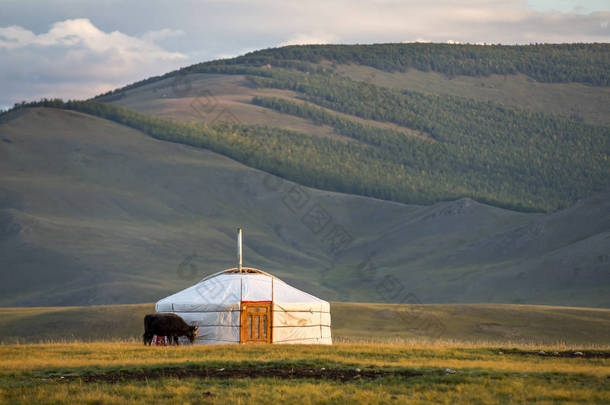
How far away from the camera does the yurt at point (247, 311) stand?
826 inches

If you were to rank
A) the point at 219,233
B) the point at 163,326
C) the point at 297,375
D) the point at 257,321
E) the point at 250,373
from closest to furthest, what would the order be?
the point at 297,375, the point at 250,373, the point at 163,326, the point at 257,321, the point at 219,233

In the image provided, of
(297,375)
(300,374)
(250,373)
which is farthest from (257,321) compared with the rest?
(297,375)

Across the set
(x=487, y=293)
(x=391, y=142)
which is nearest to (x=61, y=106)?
(x=391, y=142)

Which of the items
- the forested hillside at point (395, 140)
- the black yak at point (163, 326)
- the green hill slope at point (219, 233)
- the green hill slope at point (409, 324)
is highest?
the forested hillside at point (395, 140)

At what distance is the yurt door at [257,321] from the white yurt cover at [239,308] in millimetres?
127

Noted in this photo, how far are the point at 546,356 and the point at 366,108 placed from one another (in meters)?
130

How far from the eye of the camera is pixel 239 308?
68.5 ft

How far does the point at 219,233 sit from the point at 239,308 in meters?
54.5

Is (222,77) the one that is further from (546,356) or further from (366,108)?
(546,356)

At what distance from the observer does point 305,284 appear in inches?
2445

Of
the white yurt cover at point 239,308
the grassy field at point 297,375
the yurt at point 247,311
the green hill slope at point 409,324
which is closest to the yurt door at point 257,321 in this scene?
the yurt at point 247,311

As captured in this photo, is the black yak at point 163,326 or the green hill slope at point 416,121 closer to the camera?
A: the black yak at point 163,326

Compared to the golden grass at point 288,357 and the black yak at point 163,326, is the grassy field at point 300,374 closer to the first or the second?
the golden grass at point 288,357

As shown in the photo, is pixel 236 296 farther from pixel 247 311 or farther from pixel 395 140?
pixel 395 140
